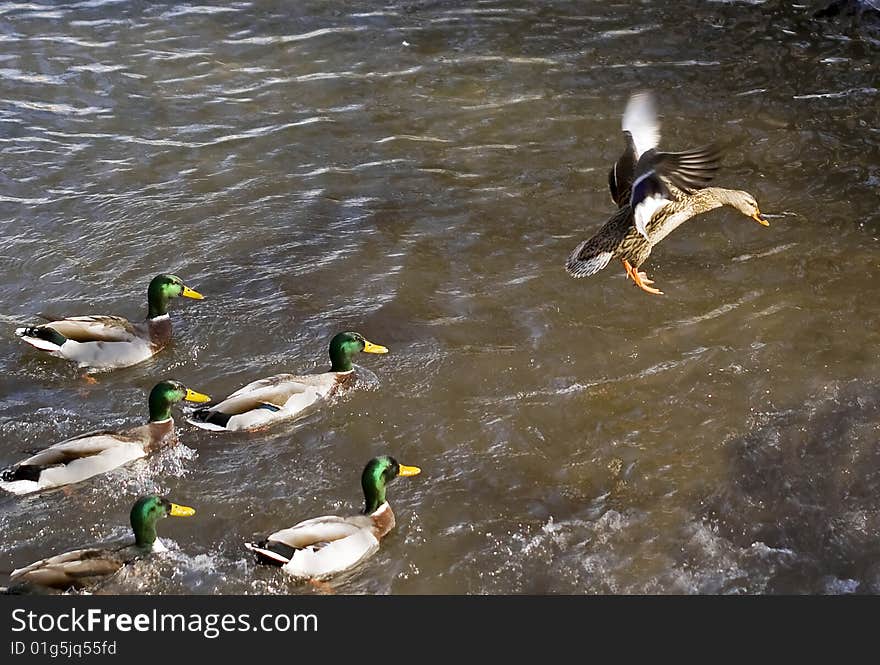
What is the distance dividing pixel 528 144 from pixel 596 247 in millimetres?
2184

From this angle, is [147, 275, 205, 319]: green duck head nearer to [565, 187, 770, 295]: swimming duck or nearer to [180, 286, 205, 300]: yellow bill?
[180, 286, 205, 300]: yellow bill

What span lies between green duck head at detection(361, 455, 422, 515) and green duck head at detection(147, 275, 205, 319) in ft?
6.89

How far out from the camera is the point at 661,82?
988 centimetres

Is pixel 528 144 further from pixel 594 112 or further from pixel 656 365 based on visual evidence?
pixel 656 365

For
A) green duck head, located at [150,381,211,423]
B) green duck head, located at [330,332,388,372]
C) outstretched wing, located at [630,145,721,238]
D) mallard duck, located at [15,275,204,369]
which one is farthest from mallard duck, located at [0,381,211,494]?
outstretched wing, located at [630,145,721,238]

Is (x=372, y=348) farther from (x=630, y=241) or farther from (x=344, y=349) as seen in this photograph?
(x=630, y=241)

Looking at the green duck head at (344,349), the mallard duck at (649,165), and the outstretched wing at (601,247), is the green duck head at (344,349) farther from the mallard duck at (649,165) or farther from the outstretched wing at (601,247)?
the mallard duck at (649,165)

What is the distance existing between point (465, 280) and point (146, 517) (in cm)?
295

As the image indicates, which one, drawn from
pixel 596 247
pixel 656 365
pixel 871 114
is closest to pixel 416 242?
pixel 596 247

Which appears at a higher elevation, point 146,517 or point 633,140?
point 633,140

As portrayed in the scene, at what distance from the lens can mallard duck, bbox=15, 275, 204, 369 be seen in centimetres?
677

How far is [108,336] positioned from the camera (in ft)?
22.5

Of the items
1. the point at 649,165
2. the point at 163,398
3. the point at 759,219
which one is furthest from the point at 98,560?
the point at 759,219

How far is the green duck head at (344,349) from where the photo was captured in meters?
6.68
